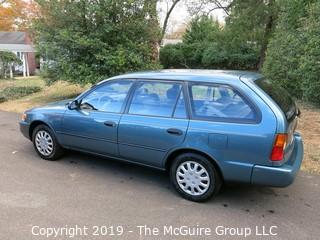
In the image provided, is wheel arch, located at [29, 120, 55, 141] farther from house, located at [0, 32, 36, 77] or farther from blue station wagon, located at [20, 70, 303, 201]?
house, located at [0, 32, 36, 77]

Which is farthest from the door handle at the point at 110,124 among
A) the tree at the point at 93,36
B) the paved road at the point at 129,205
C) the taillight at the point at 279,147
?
the tree at the point at 93,36

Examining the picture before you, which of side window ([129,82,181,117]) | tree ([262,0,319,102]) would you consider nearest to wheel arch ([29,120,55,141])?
side window ([129,82,181,117])

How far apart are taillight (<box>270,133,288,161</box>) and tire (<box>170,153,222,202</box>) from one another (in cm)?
68

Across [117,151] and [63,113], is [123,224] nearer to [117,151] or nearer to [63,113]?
[117,151]

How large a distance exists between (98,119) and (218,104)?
1684 millimetres

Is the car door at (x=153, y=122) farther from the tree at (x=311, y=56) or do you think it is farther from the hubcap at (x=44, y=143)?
the tree at (x=311, y=56)

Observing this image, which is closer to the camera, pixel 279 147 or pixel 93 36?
pixel 279 147

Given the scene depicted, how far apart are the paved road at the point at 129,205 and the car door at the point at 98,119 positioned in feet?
1.46

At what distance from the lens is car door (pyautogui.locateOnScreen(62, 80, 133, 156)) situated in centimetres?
433

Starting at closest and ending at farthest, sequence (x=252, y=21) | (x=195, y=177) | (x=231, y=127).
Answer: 1. (x=231, y=127)
2. (x=195, y=177)
3. (x=252, y=21)

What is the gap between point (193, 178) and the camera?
3.80 m

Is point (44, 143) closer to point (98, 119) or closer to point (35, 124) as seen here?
point (35, 124)

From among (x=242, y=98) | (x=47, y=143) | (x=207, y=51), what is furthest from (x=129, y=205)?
(x=207, y=51)

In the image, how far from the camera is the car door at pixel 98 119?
4328 mm
